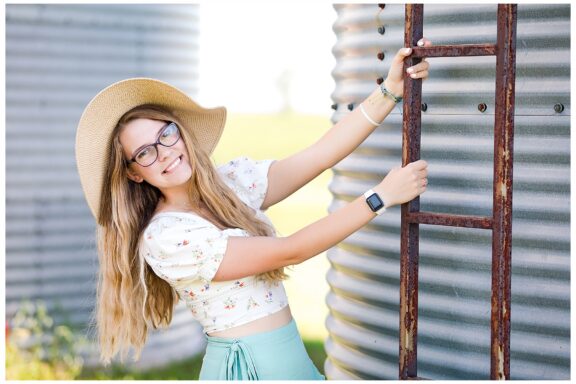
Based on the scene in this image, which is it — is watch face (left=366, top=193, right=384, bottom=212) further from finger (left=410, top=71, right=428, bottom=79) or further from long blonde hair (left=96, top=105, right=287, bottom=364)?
long blonde hair (left=96, top=105, right=287, bottom=364)

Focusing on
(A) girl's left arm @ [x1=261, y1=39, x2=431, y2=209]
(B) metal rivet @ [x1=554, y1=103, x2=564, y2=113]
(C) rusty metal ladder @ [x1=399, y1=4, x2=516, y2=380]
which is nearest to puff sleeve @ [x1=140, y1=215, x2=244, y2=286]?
(A) girl's left arm @ [x1=261, y1=39, x2=431, y2=209]

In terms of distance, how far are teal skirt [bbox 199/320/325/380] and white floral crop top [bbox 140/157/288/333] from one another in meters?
0.07

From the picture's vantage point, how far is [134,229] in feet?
10.2

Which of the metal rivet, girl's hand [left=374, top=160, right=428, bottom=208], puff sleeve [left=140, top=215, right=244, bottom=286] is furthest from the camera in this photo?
puff sleeve [left=140, top=215, right=244, bottom=286]

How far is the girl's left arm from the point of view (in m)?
2.97

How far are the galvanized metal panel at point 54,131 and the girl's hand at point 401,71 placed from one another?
3754 millimetres

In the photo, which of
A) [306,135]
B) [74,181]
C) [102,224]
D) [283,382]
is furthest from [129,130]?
[306,135]

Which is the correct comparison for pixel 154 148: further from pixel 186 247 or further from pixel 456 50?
pixel 456 50

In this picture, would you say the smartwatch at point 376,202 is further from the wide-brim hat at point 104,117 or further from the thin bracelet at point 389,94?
the wide-brim hat at point 104,117

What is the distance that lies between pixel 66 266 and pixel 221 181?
3.51 meters

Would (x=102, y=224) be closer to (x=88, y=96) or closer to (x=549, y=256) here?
(x=549, y=256)

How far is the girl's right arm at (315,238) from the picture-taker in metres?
2.61

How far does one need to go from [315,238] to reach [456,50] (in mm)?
672

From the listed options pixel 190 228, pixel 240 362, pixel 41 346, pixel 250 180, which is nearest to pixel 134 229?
pixel 190 228
